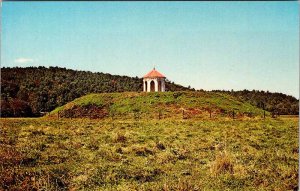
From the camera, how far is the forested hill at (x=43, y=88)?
49.1 meters

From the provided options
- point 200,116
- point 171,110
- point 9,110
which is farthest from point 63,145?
point 9,110

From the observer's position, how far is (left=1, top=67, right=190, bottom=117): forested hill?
49106 millimetres

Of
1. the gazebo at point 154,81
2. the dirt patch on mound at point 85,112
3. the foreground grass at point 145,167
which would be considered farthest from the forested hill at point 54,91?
the foreground grass at point 145,167

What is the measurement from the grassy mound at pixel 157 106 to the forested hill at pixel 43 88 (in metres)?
10.2

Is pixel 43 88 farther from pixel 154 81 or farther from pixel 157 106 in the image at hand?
pixel 157 106

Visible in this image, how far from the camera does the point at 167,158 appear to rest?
9.22 metres

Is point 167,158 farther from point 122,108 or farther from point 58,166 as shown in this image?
point 122,108

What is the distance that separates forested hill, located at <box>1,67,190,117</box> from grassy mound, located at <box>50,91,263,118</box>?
33.4 feet

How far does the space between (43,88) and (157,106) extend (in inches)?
1470

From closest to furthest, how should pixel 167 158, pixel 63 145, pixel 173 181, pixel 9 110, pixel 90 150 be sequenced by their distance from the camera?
Answer: pixel 173 181 → pixel 167 158 → pixel 90 150 → pixel 63 145 → pixel 9 110

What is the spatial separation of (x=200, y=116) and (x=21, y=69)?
6772 cm

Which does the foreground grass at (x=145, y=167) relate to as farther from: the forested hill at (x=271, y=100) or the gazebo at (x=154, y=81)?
the forested hill at (x=271, y=100)

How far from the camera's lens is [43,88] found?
67062 millimetres

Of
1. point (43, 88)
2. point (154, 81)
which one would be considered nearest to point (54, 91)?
point (43, 88)
